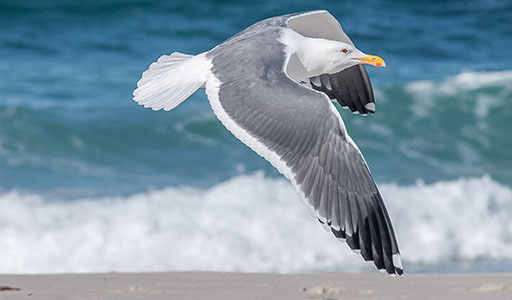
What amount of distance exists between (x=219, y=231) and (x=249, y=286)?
6.66 ft

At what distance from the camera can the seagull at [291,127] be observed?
13.1 ft

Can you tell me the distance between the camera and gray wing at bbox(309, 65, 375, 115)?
5.79 m

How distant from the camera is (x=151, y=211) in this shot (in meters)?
7.70

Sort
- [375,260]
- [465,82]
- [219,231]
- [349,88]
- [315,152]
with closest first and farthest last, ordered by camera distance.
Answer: [375,260] < [315,152] < [349,88] < [219,231] < [465,82]

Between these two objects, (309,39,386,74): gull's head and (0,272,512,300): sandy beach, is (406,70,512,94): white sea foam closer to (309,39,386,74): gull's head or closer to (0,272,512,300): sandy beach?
(0,272,512,300): sandy beach

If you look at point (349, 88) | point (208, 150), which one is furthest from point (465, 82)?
point (349, 88)

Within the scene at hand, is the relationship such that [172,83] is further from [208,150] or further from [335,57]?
[208,150]

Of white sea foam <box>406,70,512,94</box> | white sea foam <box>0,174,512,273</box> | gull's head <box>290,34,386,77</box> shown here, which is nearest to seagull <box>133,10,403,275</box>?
gull's head <box>290,34,386,77</box>

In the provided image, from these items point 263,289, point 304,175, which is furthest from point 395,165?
point 304,175

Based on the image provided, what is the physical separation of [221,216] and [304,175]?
3578mm

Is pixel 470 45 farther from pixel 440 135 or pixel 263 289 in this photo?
pixel 263 289

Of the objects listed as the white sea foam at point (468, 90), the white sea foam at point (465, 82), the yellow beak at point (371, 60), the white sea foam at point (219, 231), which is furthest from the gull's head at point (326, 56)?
the white sea foam at point (465, 82)

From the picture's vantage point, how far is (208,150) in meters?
9.72

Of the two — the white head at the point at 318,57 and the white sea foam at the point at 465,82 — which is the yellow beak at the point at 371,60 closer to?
the white head at the point at 318,57
